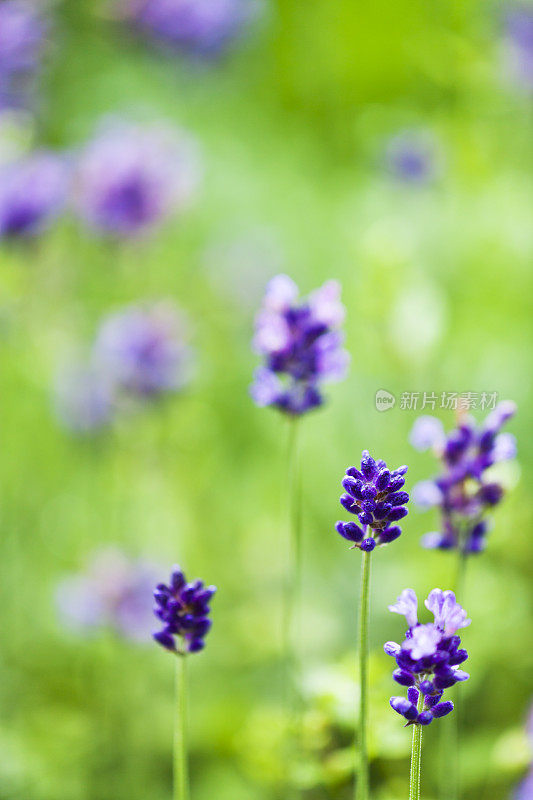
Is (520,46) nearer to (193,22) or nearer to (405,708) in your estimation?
(193,22)

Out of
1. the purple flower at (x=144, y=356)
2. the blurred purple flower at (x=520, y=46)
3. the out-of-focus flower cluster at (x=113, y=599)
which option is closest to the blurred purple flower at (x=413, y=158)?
the blurred purple flower at (x=520, y=46)

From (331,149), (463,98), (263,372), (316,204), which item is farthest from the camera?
(331,149)

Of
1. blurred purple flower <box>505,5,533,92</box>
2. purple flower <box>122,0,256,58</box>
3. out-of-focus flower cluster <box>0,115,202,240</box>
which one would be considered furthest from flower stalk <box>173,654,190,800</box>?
purple flower <box>122,0,256,58</box>

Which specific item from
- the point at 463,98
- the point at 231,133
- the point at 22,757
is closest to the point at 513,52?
the point at 463,98

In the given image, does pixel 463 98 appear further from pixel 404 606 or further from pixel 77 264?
pixel 404 606

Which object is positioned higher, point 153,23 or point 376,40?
point 376,40

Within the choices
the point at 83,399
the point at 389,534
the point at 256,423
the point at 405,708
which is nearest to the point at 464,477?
the point at 389,534
